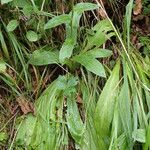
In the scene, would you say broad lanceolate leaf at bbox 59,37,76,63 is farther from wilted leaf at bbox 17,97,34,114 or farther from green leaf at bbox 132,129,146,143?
green leaf at bbox 132,129,146,143

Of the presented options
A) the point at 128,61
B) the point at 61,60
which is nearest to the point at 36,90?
the point at 61,60

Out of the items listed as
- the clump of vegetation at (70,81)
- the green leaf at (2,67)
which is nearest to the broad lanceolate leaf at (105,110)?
the clump of vegetation at (70,81)

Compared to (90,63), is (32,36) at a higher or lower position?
higher

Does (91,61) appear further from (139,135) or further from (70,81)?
(139,135)

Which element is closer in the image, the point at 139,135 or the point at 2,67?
the point at 139,135

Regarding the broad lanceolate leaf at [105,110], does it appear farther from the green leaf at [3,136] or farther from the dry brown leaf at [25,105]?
the green leaf at [3,136]

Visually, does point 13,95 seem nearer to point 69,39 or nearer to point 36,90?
point 36,90

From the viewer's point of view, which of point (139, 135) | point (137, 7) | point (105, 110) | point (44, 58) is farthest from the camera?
point (137, 7)

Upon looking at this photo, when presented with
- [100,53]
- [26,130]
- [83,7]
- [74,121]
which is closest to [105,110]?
[74,121]
